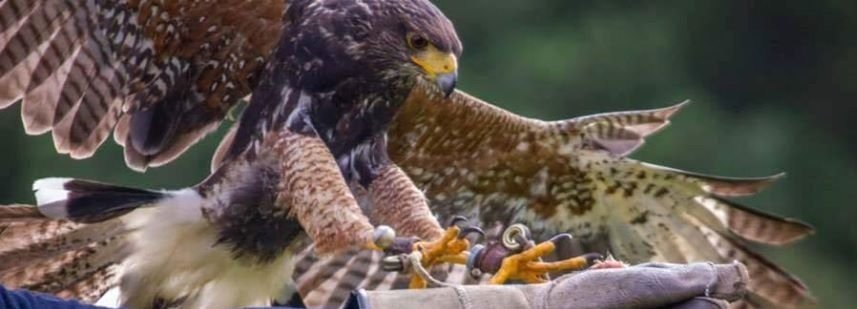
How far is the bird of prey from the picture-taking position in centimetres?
412

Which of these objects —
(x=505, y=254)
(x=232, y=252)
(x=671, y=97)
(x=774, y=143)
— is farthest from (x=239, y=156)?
(x=774, y=143)

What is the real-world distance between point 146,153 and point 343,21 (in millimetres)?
519

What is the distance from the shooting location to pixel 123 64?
4.39m

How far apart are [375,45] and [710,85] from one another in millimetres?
8412

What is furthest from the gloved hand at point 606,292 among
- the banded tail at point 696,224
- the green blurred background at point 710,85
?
the green blurred background at point 710,85

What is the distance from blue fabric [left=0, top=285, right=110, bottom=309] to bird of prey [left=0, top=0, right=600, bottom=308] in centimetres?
95

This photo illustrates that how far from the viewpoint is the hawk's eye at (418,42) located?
4.07m

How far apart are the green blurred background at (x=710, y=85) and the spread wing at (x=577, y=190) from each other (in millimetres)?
3788

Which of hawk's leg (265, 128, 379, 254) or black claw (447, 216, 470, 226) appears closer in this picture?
hawk's leg (265, 128, 379, 254)

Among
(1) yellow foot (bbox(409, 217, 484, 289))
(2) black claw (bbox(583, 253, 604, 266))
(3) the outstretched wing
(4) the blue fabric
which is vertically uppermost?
(3) the outstretched wing

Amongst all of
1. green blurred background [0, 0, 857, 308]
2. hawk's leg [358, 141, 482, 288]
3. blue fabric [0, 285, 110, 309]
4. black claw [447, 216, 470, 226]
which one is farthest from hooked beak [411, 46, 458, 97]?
green blurred background [0, 0, 857, 308]

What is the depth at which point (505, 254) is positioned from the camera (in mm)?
3883

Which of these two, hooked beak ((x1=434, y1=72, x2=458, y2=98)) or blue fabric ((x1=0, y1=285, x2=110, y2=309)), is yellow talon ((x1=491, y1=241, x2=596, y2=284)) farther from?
blue fabric ((x1=0, y1=285, x2=110, y2=309))

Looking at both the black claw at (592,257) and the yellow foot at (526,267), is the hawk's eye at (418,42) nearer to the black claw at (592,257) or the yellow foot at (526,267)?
the yellow foot at (526,267)
